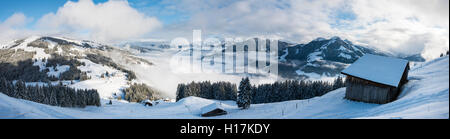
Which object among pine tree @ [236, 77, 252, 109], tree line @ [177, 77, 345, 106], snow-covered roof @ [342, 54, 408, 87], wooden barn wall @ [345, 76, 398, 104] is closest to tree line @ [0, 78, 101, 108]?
tree line @ [177, 77, 345, 106]

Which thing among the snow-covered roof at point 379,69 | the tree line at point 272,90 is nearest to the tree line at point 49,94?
the tree line at point 272,90

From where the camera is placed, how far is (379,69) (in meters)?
19.5

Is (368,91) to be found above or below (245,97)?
above

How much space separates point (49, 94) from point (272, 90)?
66667 millimetres

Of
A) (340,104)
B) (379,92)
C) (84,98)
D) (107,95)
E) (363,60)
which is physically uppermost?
(363,60)

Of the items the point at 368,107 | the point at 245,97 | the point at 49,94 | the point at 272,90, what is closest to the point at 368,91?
the point at 368,107

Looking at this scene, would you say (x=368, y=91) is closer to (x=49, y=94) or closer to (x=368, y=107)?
(x=368, y=107)

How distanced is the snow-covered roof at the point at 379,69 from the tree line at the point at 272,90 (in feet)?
76.1

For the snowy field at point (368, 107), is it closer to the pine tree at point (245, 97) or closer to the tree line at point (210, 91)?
the pine tree at point (245, 97)
